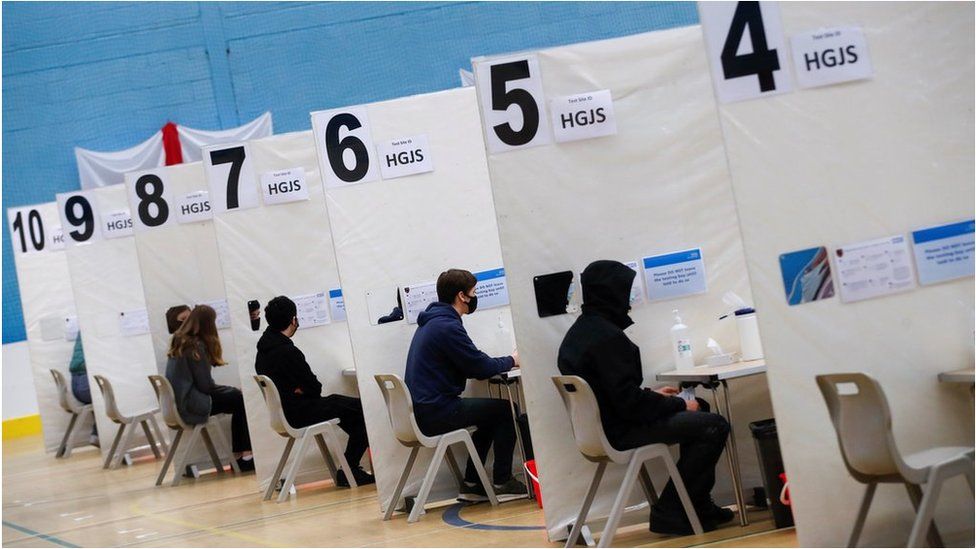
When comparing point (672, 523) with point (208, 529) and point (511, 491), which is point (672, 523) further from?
point (208, 529)

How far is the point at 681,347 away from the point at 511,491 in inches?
62.2

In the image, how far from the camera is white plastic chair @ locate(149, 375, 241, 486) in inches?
349

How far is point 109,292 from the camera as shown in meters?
10.5

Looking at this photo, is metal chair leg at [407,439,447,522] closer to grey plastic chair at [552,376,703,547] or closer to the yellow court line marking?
the yellow court line marking

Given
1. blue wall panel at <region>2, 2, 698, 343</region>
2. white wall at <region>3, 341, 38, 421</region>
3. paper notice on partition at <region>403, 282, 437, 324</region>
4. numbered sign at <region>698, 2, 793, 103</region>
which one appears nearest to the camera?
numbered sign at <region>698, 2, 793, 103</region>

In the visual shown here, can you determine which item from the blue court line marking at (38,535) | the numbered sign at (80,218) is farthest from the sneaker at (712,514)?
the numbered sign at (80,218)

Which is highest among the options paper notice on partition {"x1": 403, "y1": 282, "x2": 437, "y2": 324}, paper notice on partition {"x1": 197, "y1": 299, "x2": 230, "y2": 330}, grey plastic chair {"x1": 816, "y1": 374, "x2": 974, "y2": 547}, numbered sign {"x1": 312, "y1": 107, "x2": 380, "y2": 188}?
numbered sign {"x1": 312, "y1": 107, "x2": 380, "y2": 188}

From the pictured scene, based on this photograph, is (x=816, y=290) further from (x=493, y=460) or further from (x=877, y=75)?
(x=493, y=460)

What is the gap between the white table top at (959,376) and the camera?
3.88m

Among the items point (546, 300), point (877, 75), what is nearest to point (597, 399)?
point (546, 300)

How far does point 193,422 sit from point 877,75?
6.02 m

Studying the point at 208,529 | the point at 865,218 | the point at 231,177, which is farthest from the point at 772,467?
the point at 231,177

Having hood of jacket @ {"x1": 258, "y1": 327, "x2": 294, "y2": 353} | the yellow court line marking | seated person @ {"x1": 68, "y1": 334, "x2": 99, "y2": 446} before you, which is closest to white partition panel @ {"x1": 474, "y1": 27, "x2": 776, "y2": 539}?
the yellow court line marking

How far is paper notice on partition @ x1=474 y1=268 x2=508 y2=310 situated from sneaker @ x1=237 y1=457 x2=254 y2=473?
3.33 meters
